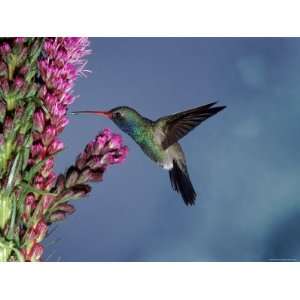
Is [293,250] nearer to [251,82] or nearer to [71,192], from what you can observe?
[251,82]

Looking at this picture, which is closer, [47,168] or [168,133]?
[47,168]

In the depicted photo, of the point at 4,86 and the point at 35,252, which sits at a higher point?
the point at 4,86

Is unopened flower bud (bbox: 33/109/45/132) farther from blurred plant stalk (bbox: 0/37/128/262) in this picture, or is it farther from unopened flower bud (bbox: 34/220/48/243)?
unopened flower bud (bbox: 34/220/48/243)

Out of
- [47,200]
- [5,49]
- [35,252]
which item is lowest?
[35,252]

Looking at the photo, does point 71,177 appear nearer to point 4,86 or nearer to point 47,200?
point 47,200

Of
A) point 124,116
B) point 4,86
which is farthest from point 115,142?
point 4,86

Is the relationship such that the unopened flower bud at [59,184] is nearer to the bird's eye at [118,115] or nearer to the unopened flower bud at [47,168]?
the unopened flower bud at [47,168]

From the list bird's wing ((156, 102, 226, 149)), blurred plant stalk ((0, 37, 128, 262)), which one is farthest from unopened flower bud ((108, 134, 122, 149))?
bird's wing ((156, 102, 226, 149))
